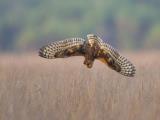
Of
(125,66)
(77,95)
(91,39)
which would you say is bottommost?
(77,95)

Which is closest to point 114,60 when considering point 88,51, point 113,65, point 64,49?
point 113,65

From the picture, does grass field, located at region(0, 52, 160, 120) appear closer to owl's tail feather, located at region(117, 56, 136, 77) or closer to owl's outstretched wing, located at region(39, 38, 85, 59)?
owl's tail feather, located at region(117, 56, 136, 77)

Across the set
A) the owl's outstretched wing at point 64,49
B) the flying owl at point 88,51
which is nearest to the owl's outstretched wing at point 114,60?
the flying owl at point 88,51

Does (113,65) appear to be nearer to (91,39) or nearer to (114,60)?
(114,60)

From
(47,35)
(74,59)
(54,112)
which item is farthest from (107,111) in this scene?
(47,35)

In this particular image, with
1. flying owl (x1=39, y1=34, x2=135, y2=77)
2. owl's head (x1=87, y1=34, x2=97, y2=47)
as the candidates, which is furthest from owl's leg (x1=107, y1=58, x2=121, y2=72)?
owl's head (x1=87, y1=34, x2=97, y2=47)

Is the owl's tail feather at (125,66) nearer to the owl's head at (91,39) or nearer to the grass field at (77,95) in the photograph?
the grass field at (77,95)
